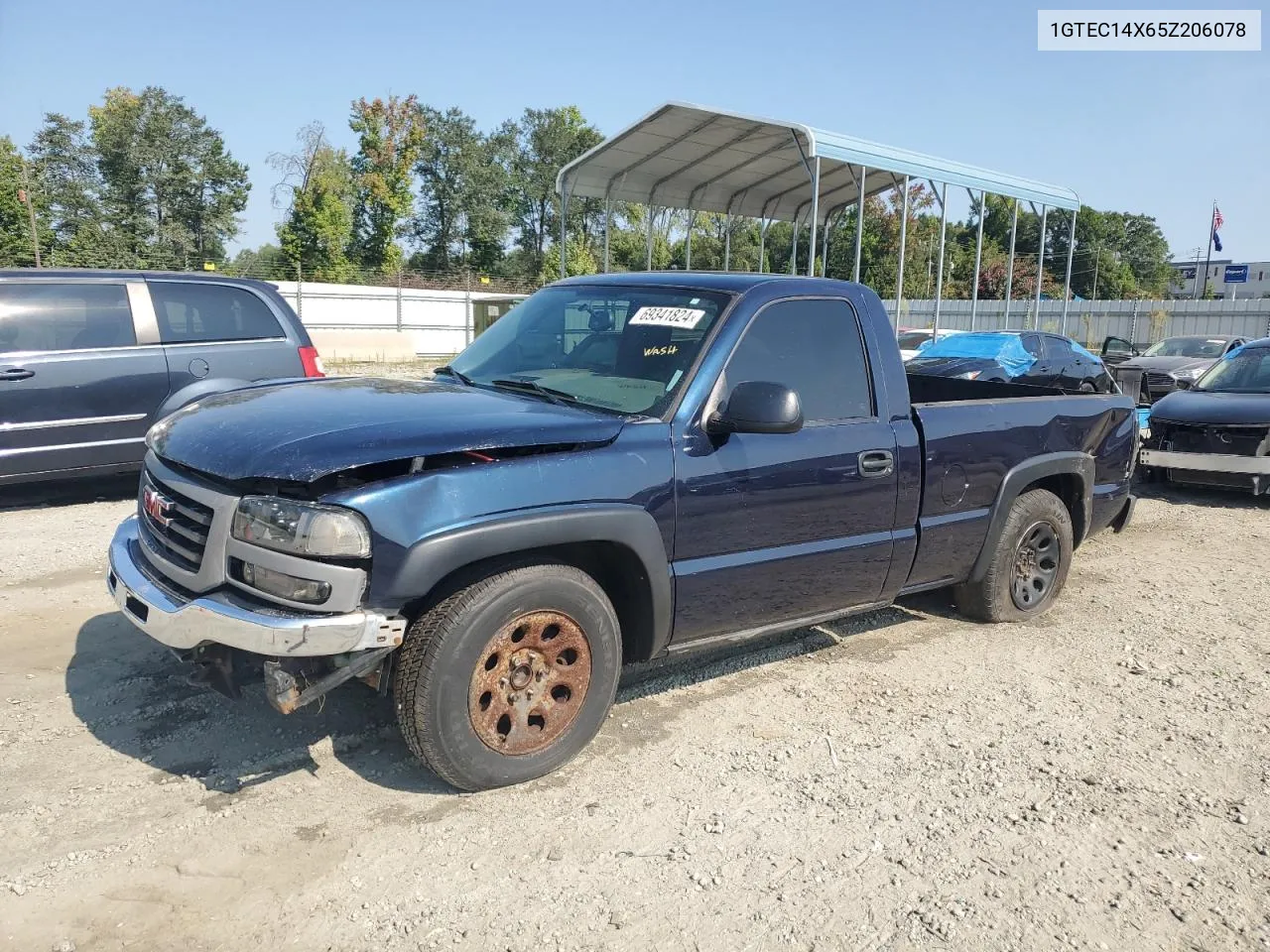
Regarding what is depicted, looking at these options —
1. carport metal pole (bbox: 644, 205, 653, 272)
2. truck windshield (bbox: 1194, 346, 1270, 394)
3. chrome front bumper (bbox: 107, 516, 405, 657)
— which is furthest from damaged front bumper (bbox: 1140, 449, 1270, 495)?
carport metal pole (bbox: 644, 205, 653, 272)

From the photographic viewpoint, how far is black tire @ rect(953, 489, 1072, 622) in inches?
196

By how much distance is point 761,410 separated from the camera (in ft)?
11.0

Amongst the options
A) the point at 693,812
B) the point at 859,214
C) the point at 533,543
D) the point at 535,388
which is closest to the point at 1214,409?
the point at 859,214

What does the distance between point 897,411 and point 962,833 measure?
6.22 ft

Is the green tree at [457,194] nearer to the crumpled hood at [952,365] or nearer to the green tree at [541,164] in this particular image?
the green tree at [541,164]

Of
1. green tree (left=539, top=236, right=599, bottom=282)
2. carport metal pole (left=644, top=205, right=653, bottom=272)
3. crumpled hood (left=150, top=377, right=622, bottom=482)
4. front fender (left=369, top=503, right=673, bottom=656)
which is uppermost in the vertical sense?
green tree (left=539, top=236, right=599, bottom=282)

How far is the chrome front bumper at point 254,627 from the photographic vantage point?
2.73 metres

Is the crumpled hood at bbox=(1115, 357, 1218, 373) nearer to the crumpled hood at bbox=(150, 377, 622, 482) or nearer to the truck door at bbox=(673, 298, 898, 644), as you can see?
the truck door at bbox=(673, 298, 898, 644)

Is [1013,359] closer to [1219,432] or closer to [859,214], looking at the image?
[859,214]

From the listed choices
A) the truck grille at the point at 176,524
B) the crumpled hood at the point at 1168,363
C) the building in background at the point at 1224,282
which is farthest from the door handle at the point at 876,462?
the building in background at the point at 1224,282

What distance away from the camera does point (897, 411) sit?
421 cm

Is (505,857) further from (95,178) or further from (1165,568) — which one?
(95,178)

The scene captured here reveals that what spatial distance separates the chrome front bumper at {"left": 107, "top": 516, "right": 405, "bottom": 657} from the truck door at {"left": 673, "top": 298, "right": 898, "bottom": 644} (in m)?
1.21

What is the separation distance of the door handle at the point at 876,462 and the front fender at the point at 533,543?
3.68 ft
